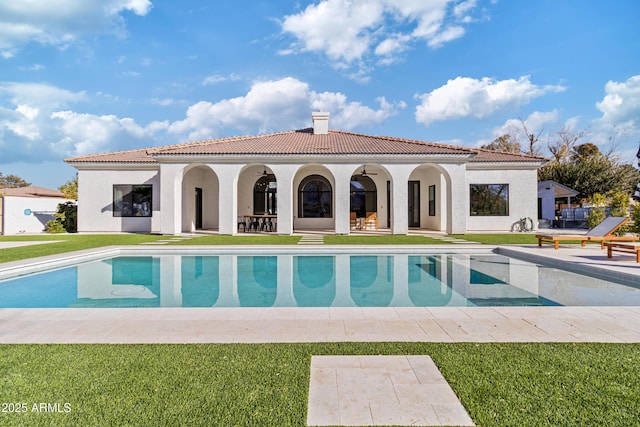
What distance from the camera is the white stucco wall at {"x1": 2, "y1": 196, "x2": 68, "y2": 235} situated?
22422 mm

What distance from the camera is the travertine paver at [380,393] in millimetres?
2424

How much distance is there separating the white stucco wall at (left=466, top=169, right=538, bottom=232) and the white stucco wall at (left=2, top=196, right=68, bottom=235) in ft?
94.9

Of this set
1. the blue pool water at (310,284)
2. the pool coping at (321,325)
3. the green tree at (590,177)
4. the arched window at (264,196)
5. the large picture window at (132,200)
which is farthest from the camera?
the green tree at (590,177)

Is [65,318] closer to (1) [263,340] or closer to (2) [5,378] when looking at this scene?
(2) [5,378]

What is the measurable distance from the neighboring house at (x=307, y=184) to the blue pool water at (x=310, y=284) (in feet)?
23.1

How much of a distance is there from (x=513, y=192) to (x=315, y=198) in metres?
12.1

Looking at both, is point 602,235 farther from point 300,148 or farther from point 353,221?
point 300,148

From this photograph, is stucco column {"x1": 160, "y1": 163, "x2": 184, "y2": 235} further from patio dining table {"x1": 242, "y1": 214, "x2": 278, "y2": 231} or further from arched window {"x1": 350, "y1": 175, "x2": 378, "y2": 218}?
arched window {"x1": 350, "y1": 175, "x2": 378, "y2": 218}

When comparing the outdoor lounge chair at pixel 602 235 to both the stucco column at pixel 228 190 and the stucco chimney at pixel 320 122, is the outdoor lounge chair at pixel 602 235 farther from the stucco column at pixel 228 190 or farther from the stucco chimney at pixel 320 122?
the stucco chimney at pixel 320 122

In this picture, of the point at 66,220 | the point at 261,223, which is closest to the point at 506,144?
the point at 261,223

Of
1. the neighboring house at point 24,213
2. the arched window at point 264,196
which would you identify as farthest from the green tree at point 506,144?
the neighboring house at point 24,213

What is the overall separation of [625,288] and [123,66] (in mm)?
23382

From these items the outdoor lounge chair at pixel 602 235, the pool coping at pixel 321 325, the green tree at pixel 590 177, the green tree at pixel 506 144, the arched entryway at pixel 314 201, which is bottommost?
the pool coping at pixel 321 325

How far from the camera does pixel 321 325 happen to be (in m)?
4.49
